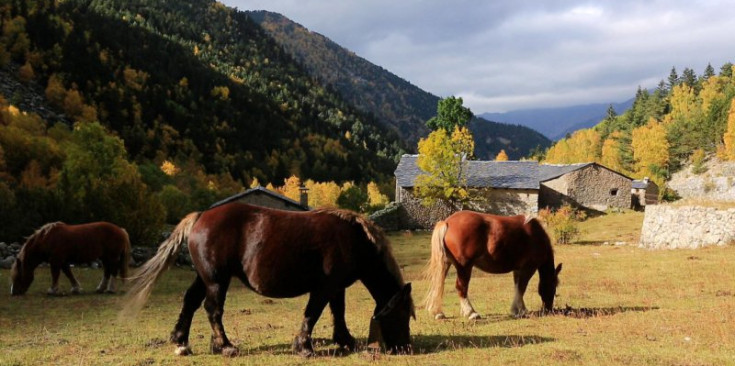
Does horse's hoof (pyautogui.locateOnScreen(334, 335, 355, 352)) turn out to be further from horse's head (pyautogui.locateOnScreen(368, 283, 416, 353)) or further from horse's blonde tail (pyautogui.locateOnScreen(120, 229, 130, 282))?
horse's blonde tail (pyautogui.locateOnScreen(120, 229, 130, 282))

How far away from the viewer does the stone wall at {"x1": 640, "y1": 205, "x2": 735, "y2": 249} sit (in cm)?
2731

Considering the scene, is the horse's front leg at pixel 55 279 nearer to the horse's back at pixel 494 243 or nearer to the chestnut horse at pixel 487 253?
the chestnut horse at pixel 487 253

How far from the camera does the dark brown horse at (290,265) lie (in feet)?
24.1

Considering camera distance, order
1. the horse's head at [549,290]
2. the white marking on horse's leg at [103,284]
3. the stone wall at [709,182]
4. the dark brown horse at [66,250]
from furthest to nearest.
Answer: the stone wall at [709,182], the white marking on horse's leg at [103,284], the dark brown horse at [66,250], the horse's head at [549,290]

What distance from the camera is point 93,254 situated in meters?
16.5

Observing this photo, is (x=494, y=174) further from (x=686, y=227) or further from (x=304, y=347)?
(x=304, y=347)

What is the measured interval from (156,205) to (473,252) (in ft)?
88.7

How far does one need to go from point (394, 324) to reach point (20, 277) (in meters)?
14.4

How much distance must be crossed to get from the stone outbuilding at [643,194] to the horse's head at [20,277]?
63470 mm

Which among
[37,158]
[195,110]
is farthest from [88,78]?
[37,158]

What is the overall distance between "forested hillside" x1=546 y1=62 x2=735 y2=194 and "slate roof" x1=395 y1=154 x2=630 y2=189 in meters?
40.0

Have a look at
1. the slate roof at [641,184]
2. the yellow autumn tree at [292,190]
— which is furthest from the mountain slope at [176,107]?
→ the slate roof at [641,184]

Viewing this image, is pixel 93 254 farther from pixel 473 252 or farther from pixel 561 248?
pixel 561 248

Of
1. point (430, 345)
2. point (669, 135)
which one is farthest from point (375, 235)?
point (669, 135)
